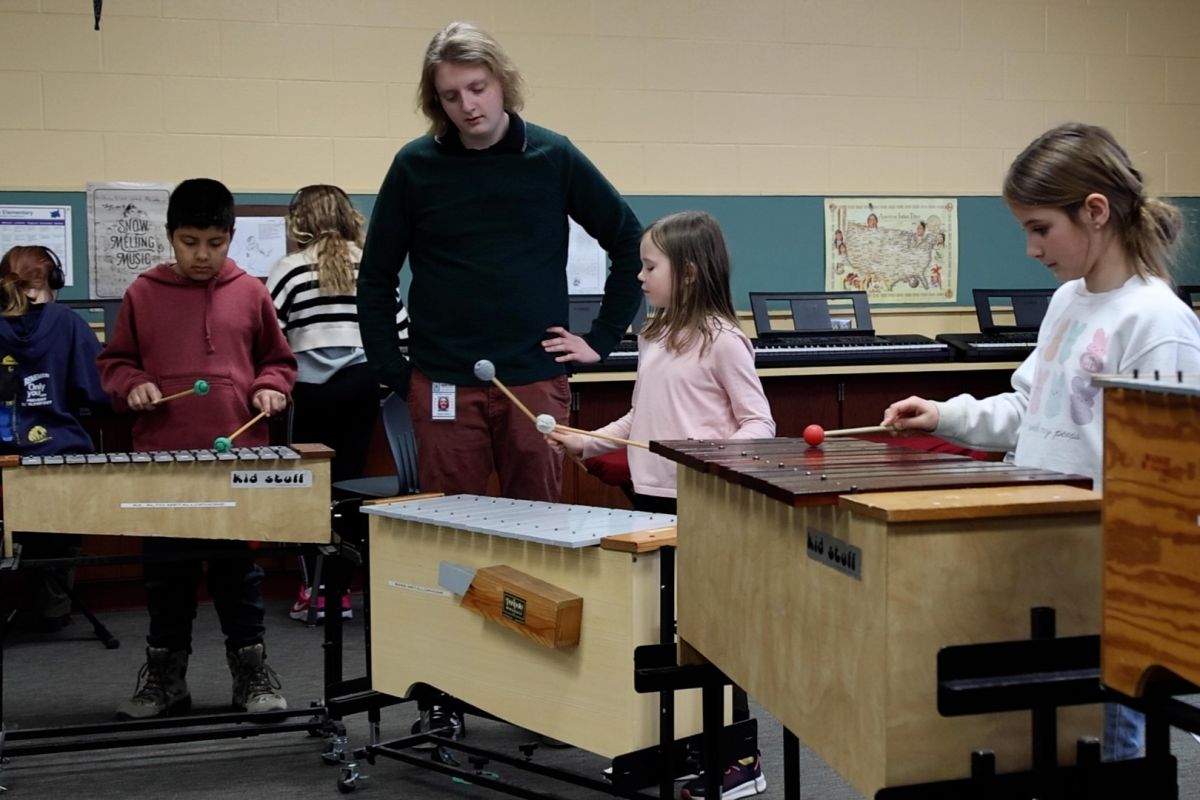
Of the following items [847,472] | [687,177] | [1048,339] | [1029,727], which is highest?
[687,177]

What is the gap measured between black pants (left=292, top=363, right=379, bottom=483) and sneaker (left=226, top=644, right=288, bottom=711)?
1.16 meters

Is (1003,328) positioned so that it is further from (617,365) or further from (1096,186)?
(1096,186)

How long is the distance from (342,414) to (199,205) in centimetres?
124

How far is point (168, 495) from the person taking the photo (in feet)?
10.2

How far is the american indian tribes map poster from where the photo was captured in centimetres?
623

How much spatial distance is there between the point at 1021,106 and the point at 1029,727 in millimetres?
5707

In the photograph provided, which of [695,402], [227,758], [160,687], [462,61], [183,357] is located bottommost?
[227,758]

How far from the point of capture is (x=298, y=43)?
5.62 metres

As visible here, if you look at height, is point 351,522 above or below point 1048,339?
below

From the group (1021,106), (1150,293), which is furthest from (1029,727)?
(1021,106)

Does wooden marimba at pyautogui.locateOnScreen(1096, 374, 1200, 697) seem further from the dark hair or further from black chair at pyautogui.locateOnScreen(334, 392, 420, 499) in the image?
black chair at pyautogui.locateOnScreen(334, 392, 420, 499)

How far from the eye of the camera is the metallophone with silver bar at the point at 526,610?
2.43m

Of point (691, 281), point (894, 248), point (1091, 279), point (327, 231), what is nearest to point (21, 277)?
point (327, 231)

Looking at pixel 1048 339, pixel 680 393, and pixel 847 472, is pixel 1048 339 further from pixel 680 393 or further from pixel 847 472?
pixel 680 393
